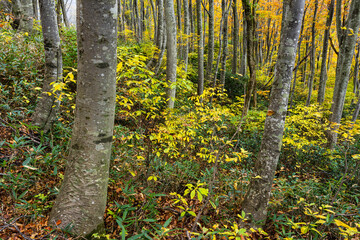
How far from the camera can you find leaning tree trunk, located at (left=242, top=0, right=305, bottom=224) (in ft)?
8.40

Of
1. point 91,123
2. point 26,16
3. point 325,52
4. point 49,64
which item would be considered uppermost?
point 26,16

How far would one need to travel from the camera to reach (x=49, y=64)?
11.4ft

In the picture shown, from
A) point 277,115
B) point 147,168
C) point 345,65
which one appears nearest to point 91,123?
point 147,168

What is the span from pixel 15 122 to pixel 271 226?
5072mm

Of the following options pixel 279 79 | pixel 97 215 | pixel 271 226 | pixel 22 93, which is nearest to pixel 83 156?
pixel 97 215

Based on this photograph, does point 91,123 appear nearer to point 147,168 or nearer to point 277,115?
point 147,168

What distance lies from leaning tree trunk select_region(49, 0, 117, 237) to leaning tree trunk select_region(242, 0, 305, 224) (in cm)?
230

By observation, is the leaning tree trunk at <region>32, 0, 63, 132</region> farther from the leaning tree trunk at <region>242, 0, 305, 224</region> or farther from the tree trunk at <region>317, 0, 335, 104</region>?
the tree trunk at <region>317, 0, 335, 104</region>

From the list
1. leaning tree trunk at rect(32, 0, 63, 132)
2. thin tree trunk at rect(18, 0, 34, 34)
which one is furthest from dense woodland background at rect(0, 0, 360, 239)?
thin tree trunk at rect(18, 0, 34, 34)

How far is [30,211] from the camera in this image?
7.18ft

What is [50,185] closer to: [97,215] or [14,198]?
[14,198]

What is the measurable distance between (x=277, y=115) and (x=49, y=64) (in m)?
4.29

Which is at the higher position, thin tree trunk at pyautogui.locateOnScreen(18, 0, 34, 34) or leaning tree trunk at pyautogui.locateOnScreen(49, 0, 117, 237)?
thin tree trunk at pyautogui.locateOnScreen(18, 0, 34, 34)

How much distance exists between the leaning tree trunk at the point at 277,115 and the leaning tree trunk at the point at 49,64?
390cm
